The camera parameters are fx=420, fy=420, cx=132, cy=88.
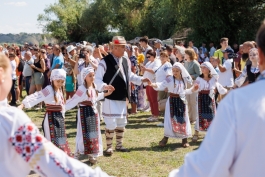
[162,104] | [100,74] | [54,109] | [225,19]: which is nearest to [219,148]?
[54,109]

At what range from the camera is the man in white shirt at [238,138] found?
67.5 inches

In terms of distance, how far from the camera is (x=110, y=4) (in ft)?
164

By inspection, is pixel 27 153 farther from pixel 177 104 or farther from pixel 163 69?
pixel 163 69

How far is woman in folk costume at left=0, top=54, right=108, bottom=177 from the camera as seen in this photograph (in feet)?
6.55

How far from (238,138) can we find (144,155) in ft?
17.1

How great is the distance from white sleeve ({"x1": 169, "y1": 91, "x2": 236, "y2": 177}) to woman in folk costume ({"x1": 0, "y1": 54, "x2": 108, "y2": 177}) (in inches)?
22.2

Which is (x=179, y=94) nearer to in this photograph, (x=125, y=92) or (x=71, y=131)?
(x=125, y=92)

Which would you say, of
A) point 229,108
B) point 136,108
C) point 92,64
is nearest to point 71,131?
point 92,64

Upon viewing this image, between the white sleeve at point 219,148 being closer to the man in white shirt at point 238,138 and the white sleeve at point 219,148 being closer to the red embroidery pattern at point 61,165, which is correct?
the man in white shirt at point 238,138

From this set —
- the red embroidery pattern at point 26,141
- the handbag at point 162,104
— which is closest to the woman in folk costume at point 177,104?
the handbag at point 162,104

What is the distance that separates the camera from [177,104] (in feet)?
23.5

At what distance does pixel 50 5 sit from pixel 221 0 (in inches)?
1660

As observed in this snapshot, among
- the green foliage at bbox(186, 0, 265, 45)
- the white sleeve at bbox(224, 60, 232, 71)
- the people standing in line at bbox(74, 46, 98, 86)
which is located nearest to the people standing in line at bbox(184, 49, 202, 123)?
the white sleeve at bbox(224, 60, 232, 71)

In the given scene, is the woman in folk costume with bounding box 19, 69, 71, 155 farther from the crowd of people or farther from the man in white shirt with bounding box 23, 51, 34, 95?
the man in white shirt with bounding box 23, 51, 34, 95
